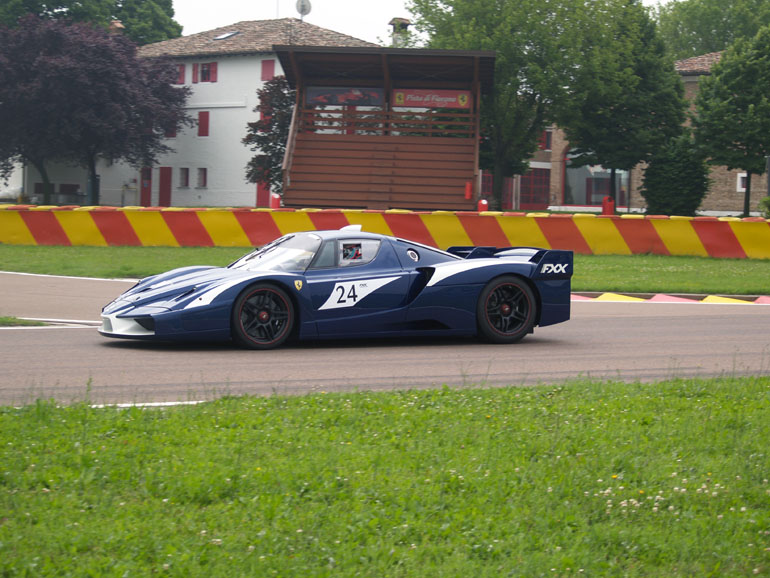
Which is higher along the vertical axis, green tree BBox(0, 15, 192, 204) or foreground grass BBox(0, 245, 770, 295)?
green tree BBox(0, 15, 192, 204)

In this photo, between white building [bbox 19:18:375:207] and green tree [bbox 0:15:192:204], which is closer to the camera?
green tree [bbox 0:15:192:204]

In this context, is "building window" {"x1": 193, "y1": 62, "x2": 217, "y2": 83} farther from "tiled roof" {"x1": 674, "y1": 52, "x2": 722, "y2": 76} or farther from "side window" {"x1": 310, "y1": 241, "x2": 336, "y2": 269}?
"side window" {"x1": 310, "y1": 241, "x2": 336, "y2": 269}

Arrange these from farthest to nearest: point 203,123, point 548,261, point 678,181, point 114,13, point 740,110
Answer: point 114,13 → point 203,123 → point 740,110 → point 678,181 → point 548,261

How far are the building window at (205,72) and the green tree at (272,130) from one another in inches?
426

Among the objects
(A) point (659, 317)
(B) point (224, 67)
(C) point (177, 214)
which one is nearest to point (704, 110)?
(B) point (224, 67)

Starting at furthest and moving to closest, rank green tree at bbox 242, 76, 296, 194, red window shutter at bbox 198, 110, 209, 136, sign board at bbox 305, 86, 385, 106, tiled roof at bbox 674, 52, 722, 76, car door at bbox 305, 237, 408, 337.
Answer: tiled roof at bbox 674, 52, 722, 76, red window shutter at bbox 198, 110, 209, 136, green tree at bbox 242, 76, 296, 194, sign board at bbox 305, 86, 385, 106, car door at bbox 305, 237, 408, 337

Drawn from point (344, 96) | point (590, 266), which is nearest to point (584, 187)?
point (344, 96)

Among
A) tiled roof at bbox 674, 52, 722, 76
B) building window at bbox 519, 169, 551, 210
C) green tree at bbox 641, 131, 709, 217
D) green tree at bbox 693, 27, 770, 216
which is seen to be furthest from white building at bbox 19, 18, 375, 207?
tiled roof at bbox 674, 52, 722, 76

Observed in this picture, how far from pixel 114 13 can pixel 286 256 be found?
225 ft

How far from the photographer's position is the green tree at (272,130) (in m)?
50.0

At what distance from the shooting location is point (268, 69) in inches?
2331

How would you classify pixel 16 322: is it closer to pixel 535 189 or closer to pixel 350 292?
pixel 350 292

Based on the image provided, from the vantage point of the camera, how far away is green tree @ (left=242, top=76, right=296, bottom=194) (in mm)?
49969

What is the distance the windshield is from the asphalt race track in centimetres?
81
